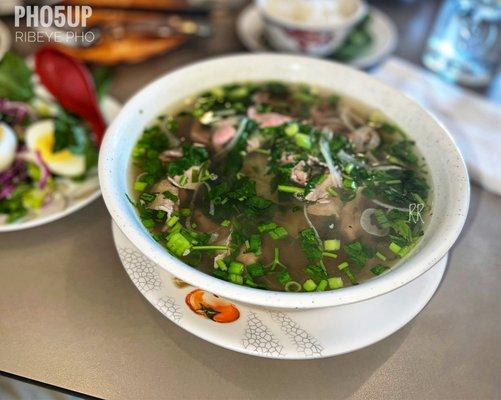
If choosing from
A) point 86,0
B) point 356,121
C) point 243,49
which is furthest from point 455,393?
point 86,0

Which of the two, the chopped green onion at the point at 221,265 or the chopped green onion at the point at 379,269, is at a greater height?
the chopped green onion at the point at 379,269

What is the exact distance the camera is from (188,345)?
121 centimetres

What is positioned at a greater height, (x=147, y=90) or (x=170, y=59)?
A: (x=147, y=90)

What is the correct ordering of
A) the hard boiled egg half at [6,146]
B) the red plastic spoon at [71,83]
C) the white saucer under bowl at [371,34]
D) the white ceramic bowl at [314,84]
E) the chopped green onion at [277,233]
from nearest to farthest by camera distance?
the white ceramic bowl at [314,84]
the chopped green onion at [277,233]
the hard boiled egg half at [6,146]
the red plastic spoon at [71,83]
the white saucer under bowl at [371,34]

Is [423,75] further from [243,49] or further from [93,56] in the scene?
[93,56]

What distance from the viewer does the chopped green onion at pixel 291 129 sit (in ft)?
4.68

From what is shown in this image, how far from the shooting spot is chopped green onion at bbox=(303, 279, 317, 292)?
1.08 metres

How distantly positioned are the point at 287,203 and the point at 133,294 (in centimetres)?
48

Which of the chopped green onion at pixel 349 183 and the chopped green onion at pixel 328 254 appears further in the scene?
the chopped green onion at pixel 349 183

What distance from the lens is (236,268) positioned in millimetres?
1110

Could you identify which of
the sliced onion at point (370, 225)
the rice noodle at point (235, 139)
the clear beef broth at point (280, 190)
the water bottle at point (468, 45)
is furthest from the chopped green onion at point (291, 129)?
the water bottle at point (468, 45)

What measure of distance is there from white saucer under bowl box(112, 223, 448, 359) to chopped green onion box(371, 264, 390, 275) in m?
0.10

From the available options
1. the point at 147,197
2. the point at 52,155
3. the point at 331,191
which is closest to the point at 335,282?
the point at 331,191

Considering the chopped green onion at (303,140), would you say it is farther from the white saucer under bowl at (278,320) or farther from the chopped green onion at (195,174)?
the white saucer under bowl at (278,320)
